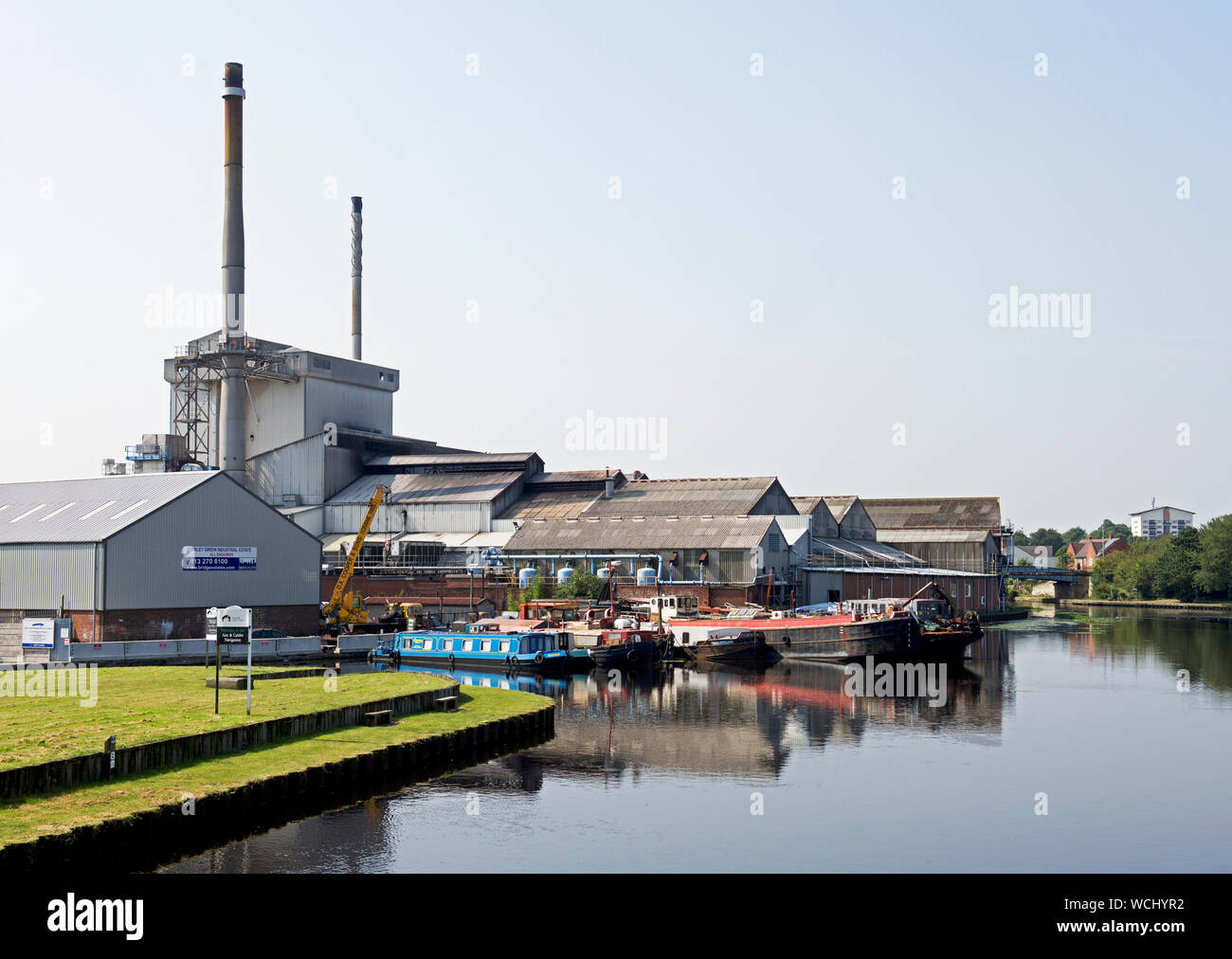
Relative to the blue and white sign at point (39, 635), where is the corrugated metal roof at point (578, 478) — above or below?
above

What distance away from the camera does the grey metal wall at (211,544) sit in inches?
2291

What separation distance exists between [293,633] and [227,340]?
1423 inches

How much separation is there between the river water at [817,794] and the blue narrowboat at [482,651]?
7587mm

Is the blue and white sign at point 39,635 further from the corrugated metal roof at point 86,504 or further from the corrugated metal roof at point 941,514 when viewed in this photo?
the corrugated metal roof at point 941,514

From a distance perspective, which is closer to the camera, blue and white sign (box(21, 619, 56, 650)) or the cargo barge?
blue and white sign (box(21, 619, 56, 650))

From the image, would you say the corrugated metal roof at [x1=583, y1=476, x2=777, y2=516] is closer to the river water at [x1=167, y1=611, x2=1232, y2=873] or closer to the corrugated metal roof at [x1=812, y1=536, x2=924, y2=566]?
the corrugated metal roof at [x1=812, y1=536, x2=924, y2=566]

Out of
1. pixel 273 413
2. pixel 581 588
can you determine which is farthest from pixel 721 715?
pixel 273 413

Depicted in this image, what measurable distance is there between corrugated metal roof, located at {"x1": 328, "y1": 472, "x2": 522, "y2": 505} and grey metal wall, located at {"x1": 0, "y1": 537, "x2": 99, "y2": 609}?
37.0 m

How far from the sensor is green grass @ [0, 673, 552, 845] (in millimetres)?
21750

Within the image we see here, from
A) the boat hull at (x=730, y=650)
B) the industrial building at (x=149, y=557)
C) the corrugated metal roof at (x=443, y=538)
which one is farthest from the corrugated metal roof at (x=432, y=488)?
the boat hull at (x=730, y=650)

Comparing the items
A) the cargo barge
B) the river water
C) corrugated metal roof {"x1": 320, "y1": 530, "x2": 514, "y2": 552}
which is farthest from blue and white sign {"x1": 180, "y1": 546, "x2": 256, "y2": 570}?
corrugated metal roof {"x1": 320, "y1": 530, "x2": 514, "y2": 552}
